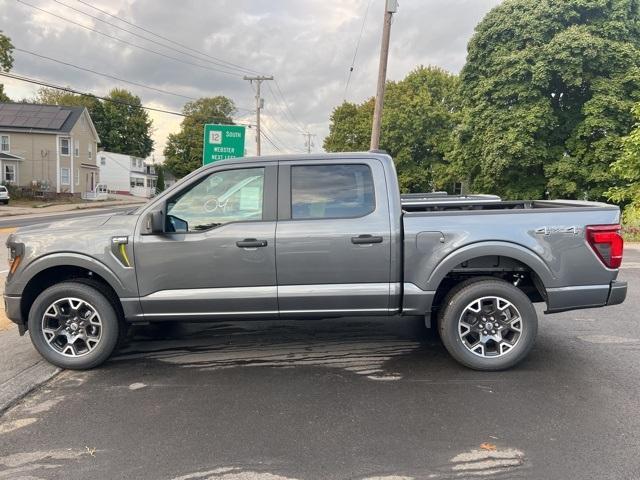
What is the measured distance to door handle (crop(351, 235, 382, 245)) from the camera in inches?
177

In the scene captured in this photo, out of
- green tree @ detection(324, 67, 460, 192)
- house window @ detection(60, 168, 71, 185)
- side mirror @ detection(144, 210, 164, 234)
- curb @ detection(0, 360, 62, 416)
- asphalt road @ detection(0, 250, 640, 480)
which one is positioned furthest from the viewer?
house window @ detection(60, 168, 71, 185)

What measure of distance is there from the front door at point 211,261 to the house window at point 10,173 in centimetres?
4765

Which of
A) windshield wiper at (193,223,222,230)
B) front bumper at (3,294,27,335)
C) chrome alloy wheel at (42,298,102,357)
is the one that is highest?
windshield wiper at (193,223,222,230)

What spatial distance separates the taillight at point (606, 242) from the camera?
4.50 meters

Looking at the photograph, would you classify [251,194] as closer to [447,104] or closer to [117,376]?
[117,376]

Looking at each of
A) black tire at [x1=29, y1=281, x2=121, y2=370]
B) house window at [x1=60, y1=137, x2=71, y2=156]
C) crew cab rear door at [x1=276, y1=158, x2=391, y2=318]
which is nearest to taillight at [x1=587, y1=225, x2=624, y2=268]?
crew cab rear door at [x1=276, y1=158, x2=391, y2=318]

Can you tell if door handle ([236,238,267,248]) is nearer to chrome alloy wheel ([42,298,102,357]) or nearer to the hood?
the hood

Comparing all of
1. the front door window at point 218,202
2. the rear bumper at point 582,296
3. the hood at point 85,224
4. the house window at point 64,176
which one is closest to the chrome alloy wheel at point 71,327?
the hood at point 85,224

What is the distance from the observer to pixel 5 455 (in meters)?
3.29

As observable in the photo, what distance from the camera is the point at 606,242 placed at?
4.51 meters

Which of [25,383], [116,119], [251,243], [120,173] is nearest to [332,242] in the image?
[251,243]

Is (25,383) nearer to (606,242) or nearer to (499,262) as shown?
(499,262)

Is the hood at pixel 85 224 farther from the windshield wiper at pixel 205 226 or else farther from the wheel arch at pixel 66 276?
the windshield wiper at pixel 205 226

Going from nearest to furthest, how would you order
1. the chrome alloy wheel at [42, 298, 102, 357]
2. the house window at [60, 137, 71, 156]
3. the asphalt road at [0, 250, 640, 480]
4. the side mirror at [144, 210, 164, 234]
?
1. the asphalt road at [0, 250, 640, 480]
2. the side mirror at [144, 210, 164, 234]
3. the chrome alloy wheel at [42, 298, 102, 357]
4. the house window at [60, 137, 71, 156]
